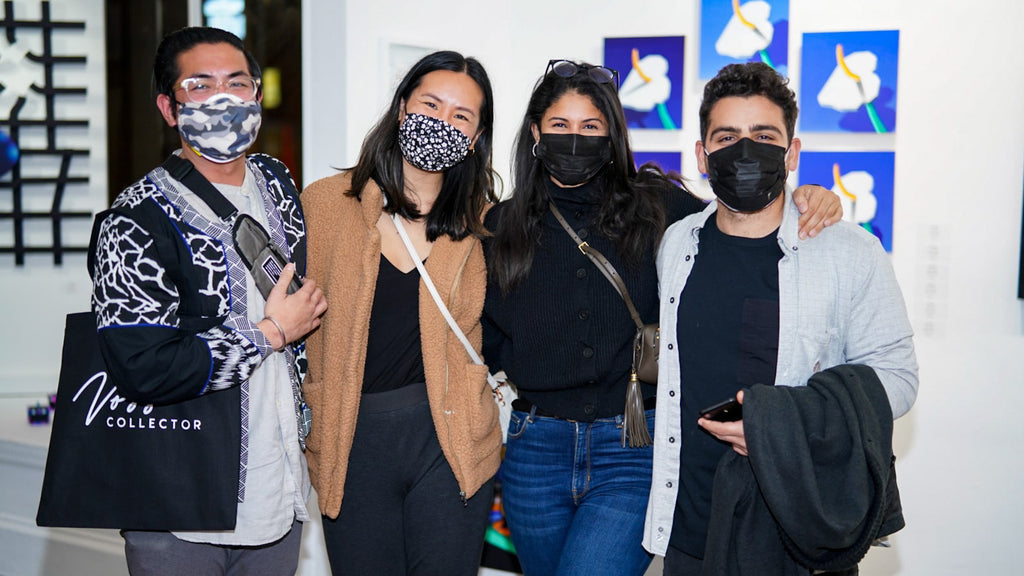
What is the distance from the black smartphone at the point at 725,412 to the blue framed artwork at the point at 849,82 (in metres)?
2.30

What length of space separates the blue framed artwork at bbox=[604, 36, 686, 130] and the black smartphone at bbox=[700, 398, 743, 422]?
242 centimetres

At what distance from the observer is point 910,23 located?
12.2 ft

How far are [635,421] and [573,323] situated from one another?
0.31 meters

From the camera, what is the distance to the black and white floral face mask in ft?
7.64

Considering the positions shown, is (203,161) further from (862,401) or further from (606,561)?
(862,401)

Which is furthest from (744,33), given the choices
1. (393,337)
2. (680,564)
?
(680,564)

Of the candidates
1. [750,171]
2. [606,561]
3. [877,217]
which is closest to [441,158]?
[750,171]

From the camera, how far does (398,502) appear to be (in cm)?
225

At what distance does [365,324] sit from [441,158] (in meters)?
0.49

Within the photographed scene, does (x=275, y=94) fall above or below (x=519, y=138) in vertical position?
above

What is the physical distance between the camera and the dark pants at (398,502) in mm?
2225

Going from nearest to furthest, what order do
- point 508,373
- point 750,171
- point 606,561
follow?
point 750,171, point 606,561, point 508,373

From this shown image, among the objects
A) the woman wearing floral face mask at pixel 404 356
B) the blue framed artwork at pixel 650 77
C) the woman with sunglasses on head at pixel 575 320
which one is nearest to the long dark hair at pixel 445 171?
the woman wearing floral face mask at pixel 404 356

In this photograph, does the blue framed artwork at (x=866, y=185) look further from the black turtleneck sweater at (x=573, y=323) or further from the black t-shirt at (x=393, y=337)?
the black t-shirt at (x=393, y=337)
